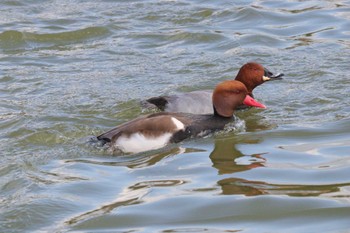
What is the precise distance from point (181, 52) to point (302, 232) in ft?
23.8

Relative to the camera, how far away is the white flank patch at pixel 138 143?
890 cm

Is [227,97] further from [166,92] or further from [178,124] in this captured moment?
[166,92]

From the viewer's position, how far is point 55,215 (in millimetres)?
7090

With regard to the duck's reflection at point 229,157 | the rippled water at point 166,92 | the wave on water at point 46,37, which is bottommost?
the duck's reflection at point 229,157

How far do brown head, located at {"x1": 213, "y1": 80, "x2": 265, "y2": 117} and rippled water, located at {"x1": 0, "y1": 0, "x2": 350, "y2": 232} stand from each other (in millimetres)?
287

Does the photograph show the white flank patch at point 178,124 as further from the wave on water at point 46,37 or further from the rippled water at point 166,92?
the wave on water at point 46,37

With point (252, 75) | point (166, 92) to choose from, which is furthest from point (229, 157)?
point (166, 92)

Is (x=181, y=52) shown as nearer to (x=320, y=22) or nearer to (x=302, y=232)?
(x=320, y=22)

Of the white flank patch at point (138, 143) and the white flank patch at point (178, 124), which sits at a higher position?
the white flank patch at point (178, 124)

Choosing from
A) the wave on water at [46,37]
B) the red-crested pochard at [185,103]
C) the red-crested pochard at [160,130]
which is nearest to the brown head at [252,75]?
the red-crested pochard at [185,103]

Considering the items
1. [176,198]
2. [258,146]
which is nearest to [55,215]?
[176,198]

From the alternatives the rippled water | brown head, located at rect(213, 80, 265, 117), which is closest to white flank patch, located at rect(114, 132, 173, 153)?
the rippled water

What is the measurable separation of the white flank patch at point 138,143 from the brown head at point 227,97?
85cm

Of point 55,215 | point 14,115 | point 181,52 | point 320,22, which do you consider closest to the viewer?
point 55,215
